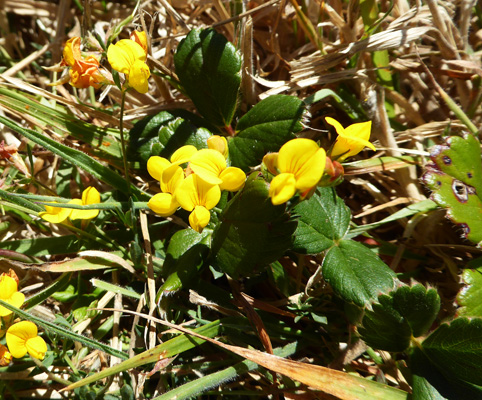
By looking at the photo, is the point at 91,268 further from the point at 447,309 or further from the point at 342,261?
the point at 447,309

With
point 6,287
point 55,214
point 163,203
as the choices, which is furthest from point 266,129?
point 6,287

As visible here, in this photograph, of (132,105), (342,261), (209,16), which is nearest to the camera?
(342,261)

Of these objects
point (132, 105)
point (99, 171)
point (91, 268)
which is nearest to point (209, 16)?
point (132, 105)

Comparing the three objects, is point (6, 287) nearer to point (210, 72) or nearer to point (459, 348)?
point (210, 72)

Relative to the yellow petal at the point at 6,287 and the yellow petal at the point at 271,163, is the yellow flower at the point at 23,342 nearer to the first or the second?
the yellow petal at the point at 6,287

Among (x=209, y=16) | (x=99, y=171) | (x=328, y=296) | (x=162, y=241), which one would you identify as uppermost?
(x=209, y=16)

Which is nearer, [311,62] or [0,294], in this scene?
[0,294]
